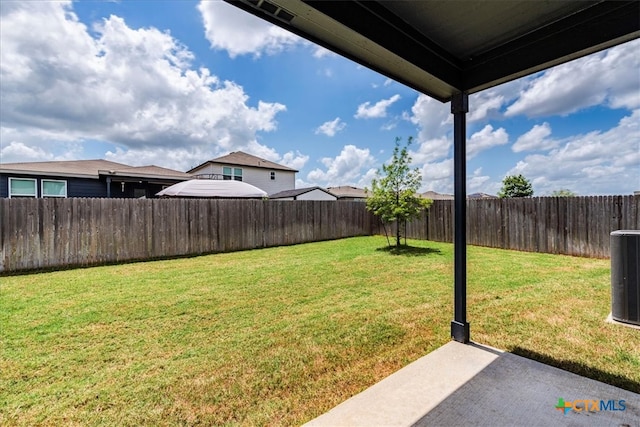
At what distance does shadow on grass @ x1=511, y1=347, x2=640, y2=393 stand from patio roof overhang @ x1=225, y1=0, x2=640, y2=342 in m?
0.53

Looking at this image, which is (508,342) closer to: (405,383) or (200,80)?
(405,383)

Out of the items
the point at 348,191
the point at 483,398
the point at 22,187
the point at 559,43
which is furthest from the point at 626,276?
the point at 348,191

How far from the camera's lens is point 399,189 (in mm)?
9188

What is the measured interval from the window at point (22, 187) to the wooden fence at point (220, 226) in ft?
21.1

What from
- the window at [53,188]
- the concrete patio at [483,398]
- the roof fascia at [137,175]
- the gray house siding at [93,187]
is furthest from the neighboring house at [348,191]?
the concrete patio at [483,398]

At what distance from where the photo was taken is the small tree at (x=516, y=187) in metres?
25.1

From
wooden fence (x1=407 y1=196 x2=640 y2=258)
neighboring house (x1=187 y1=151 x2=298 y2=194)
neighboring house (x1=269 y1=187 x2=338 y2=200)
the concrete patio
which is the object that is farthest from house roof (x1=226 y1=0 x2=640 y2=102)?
neighboring house (x1=269 y1=187 x2=338 y2=200)

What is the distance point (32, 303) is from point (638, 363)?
708 cm

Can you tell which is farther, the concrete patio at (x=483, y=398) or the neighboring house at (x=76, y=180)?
the neighboring house at (x=76, y=180)

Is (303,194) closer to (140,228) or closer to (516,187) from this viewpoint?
(140,228)

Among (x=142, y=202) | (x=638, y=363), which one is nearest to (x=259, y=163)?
(x=142, y=202)

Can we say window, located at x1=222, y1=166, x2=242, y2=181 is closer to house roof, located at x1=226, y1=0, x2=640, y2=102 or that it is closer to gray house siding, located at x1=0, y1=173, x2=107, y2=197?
gray house siding, located at x1=0, y1=173, x2=107, y2=197

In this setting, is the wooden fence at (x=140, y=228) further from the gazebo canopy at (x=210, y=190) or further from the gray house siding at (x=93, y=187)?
the gray house siding at (x=93, y=187)

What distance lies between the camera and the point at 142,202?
786 cm
